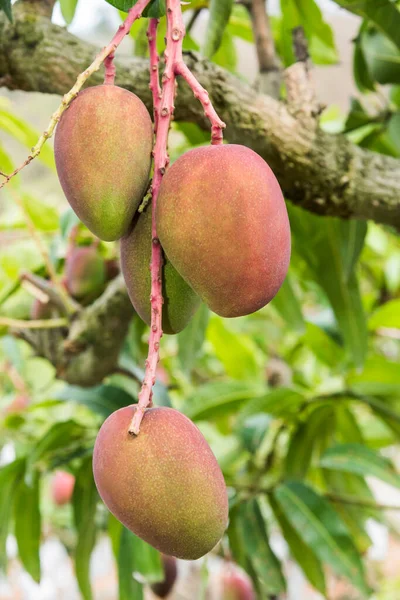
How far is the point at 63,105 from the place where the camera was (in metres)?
0.36

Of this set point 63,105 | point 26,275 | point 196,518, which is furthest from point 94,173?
point 26,275

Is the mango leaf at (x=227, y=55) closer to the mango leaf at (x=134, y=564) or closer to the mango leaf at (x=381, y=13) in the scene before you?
the mango leaf at (x=381, y=13)

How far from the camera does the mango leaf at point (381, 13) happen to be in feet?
2.21

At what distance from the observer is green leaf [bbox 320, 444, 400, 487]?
0.85 m

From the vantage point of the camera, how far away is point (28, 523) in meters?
0.95

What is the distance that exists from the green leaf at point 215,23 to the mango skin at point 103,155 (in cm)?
28

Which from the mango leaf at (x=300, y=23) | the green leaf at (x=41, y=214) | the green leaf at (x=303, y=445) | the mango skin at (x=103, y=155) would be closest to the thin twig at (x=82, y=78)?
the mango skin at (x=103, y=155)

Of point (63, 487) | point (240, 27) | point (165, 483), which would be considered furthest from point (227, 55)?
point (63, 487)

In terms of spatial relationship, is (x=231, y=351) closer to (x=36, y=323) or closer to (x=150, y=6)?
(x=36, y=323)

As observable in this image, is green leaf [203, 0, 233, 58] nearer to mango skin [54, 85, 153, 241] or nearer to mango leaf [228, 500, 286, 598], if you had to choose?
mango skin [54, 85, 153, 241]

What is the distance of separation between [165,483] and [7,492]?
0.65 meters

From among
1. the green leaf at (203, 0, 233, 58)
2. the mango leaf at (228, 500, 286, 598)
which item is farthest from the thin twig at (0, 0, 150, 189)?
the mango leaf at (228, 500, 286, 598)

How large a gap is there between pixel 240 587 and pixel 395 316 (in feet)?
1.65

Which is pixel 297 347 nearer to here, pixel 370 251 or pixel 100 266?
→ pixel 370 251
